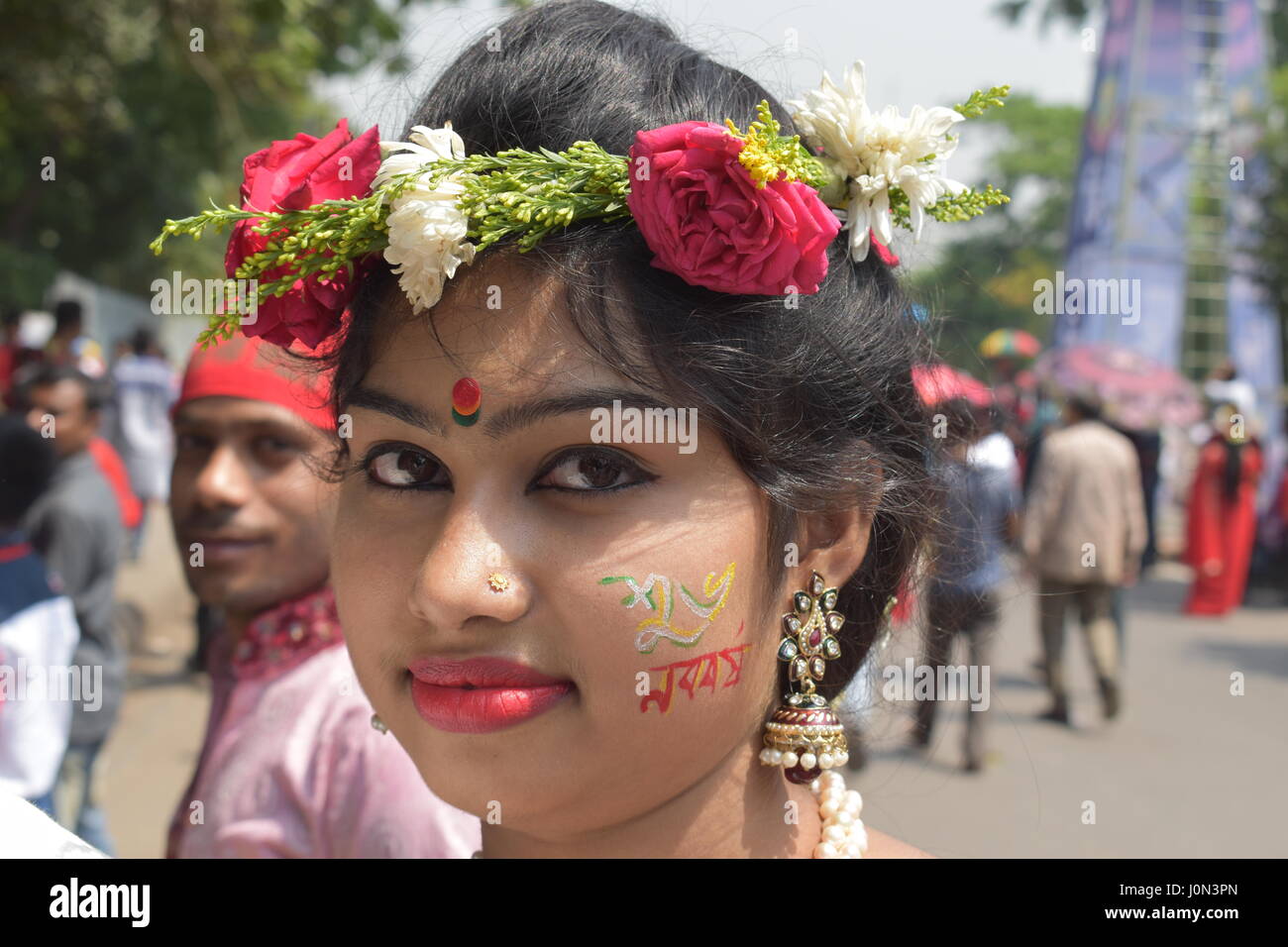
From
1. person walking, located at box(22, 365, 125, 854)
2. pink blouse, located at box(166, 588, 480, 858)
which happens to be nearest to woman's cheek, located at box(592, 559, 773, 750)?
pink blouse, located at box(166, 588, 480, 858)

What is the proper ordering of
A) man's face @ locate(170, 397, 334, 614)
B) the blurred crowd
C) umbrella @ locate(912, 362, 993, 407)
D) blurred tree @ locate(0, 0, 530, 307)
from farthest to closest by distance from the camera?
blurred tree @ locate(0, 0, 530, 307) → man's face @ locate(170, 397, 334, 614) → the blurred crowd → umbrella @ locate(912, 362, 993, 407)

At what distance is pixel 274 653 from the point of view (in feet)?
8.56

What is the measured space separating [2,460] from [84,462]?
119 centimetres

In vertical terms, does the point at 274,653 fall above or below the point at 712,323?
below

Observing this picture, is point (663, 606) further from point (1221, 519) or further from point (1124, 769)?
point (1221, 519)

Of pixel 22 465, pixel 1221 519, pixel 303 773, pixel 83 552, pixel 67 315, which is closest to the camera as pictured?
pixel 303 773

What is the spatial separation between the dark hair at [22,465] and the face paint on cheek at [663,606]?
9.73 feet

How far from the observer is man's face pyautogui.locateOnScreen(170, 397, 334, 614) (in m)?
2.74

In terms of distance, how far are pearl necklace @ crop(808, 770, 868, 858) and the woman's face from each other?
295 millimetres

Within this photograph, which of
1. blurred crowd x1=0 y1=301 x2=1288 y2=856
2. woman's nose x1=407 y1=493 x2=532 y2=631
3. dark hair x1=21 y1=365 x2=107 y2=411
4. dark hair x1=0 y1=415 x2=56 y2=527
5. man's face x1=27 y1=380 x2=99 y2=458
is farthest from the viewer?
dark hair x1=21 y1=365 x2=107 y2=411

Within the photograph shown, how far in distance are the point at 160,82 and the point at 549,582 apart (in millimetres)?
7551

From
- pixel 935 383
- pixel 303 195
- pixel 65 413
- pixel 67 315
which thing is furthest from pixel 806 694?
pixel 67 315

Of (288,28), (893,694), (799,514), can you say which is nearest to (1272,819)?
(893,694)

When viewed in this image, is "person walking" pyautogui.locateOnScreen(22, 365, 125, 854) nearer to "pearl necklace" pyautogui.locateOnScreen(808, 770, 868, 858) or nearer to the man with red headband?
the man with red headband
